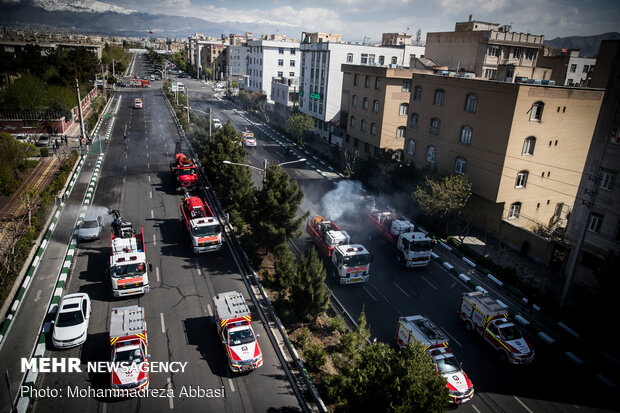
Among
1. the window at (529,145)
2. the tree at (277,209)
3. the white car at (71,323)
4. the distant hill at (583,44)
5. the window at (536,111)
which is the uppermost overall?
the distant hill at (583,44)

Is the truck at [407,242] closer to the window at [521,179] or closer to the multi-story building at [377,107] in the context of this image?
the window at [521,179]

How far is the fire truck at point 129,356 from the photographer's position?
53.3 ft

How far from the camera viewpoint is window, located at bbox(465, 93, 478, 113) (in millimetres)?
35219

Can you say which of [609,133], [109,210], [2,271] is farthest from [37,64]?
[609,133]

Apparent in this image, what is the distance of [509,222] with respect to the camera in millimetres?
33344

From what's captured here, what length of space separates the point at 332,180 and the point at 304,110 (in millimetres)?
31143

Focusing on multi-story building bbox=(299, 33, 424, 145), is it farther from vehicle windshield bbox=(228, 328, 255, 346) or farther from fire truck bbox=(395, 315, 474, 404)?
vehicle windshield bbox=(228, 328, 255, 346)

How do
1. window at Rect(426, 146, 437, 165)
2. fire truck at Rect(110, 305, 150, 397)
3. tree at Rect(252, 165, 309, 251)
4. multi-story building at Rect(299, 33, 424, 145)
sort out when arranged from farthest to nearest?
1. multi-story building at Rect(299, 33, 424, 145)
2. window at Rect(426, 146, 437, 165)
3. tree at Rect(252, 165, 309, 251)
4. fire truck at Rect(110, 305, 150, 397)

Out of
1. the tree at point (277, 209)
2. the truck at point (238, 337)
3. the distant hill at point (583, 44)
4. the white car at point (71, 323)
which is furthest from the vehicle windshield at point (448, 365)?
the distant hill at point (583, 44)

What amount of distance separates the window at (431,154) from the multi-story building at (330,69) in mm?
23051

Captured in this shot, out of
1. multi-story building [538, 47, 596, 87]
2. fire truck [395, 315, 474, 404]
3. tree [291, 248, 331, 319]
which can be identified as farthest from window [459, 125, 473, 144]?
multi-story building [538, 47, 596, 87]

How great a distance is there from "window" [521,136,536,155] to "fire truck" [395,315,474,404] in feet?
68.3

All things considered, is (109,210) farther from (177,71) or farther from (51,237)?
(177,71)

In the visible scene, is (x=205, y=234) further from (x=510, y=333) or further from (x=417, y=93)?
(x=417, y=93)
